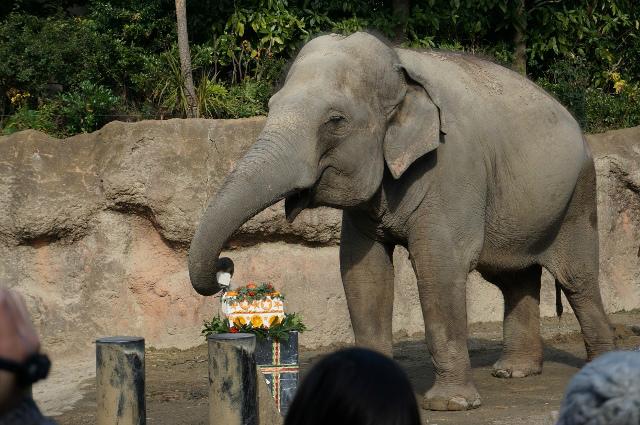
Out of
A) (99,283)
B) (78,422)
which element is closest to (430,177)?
(78,422)

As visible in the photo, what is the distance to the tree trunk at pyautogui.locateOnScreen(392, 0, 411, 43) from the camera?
14.2m

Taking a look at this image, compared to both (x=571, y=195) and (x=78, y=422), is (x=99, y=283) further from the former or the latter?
(x=571, y=195)

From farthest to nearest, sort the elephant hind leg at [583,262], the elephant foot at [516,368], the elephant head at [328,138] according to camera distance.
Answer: the elephant foot at [516,368] → the elephant hind leg at [583,262] → the elephant head at [328,138]

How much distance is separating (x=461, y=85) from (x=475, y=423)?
223cm

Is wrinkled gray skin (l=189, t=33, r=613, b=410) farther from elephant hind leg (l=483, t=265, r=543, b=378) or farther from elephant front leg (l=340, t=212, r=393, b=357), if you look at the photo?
elephant hind leg (l=483, t=265, r=543, b=378)

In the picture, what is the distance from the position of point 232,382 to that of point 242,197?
1097mm

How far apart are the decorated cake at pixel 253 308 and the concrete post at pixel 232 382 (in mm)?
962

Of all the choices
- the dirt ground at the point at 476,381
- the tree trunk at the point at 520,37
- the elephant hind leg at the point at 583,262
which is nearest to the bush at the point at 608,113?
the tree trunk at the point at 520,37

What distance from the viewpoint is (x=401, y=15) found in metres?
14.2

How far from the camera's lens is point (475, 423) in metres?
7.13

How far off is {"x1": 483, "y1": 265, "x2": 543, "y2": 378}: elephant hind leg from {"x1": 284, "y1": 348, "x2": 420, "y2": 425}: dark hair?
22.4 ft

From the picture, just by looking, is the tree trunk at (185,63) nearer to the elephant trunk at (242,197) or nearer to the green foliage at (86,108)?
the green foliage at (86,108)

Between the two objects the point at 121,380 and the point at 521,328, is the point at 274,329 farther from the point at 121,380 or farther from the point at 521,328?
the point at 521,328

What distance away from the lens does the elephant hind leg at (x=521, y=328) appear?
9.05 meters
